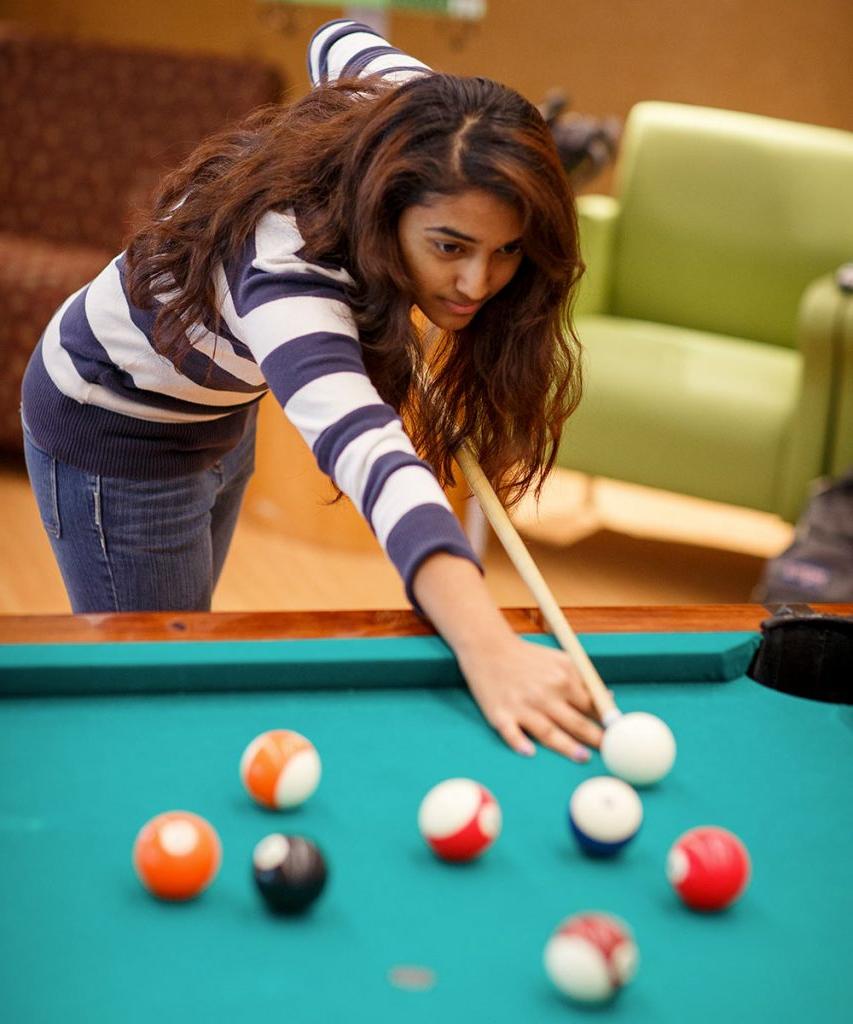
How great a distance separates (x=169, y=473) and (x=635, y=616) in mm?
640

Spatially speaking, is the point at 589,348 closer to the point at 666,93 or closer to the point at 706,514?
the point at 706,514

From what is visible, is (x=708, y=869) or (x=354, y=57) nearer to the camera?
(x=708, y=869)

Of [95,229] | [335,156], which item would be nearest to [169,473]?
[335,156]

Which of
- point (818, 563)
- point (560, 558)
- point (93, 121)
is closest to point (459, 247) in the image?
point (818, 563)

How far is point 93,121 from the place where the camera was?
14.4ft

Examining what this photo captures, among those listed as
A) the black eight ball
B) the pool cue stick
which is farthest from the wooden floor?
the black eight ball

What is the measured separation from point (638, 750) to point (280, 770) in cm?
33

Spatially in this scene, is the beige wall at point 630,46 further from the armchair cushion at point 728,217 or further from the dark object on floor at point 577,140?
the dark object on floor at point 577,140

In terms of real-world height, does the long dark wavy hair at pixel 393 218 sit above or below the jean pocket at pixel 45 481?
above

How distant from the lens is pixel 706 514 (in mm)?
4102

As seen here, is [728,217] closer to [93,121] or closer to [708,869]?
[93,121]

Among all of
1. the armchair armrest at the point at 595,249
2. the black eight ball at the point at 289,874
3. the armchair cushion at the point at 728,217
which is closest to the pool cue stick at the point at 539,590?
the black eight ball at the point at 289,874

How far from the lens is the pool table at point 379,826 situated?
38.7 inches

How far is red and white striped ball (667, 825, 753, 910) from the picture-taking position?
107cm
